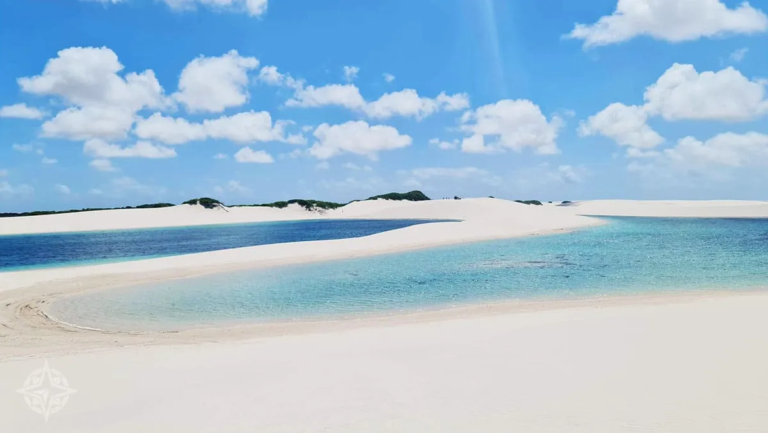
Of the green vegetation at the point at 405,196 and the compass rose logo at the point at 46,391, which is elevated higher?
the green vegetation at the point at 405,196

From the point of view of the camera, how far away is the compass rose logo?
21.2 ft

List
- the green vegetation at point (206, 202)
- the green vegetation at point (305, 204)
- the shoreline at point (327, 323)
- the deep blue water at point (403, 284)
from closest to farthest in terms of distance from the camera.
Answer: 1. the shoreline at point (327, 323)
2. the deep blue water at point (403, 284)
3. the green vegetation at point (206, 202)
4. the green vegetation at point (305, 204)

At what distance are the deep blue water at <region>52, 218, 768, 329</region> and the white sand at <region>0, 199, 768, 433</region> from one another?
1659 mm

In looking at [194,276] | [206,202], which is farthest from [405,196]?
[194,276]

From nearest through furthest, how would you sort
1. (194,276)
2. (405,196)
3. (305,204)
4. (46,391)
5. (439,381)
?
(439,381) < (46,391) < (194,276) < (305,204) < (405,196)

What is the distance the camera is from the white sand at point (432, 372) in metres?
5.68

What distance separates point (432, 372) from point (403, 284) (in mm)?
10012

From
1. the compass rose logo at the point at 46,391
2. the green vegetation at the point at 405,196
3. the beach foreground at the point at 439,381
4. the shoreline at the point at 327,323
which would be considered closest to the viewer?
the beach foreground at the point at 439,381

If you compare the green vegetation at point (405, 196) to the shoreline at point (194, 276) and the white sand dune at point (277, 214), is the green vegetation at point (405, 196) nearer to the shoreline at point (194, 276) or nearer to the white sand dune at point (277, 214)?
the white sand dune at point (277, 214)

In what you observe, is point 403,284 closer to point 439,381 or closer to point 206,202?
point 439,381

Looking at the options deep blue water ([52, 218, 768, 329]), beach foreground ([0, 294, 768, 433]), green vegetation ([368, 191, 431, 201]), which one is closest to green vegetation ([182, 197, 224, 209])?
green vegetation ([368, 191, 431, 201])

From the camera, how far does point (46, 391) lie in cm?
712

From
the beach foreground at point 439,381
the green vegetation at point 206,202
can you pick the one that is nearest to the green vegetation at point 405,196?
the green vegetation at point 206,202

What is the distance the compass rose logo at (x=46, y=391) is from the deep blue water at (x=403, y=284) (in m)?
4.44
